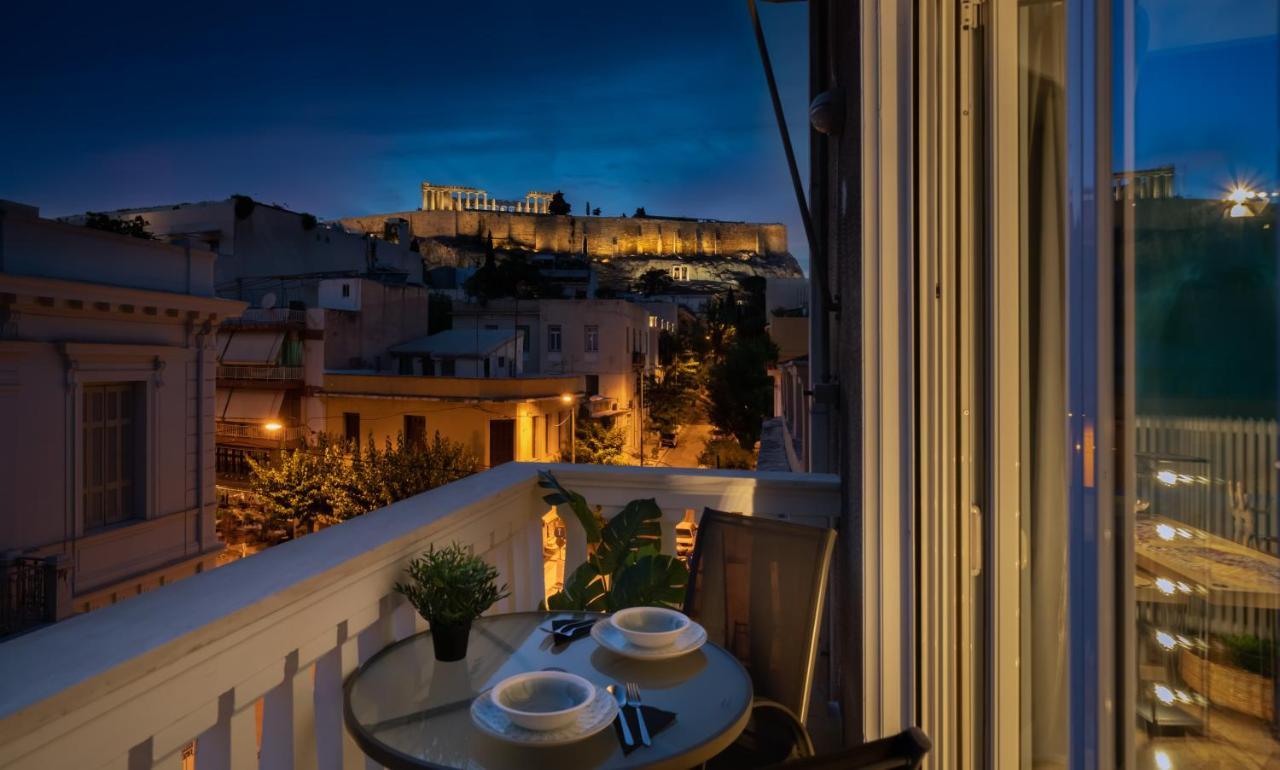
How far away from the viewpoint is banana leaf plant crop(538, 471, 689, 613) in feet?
6.45

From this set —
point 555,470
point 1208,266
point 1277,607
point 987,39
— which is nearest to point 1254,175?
point 1208,266

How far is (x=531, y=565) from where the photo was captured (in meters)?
2.29

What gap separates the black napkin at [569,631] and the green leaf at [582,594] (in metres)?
0.42

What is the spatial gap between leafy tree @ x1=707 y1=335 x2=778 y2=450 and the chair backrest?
18.9 metres

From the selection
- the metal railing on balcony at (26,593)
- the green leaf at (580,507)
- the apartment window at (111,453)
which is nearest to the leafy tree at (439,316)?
the apartment window at (111,453)

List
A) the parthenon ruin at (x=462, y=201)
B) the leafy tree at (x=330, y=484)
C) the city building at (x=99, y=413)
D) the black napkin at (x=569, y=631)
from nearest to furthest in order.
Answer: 1. the black napkin at (x=569, y=631)
2. the city building at (x=99, y=413)
3. the leafy tree at (x=330, y=484)
4. the parthenon ruin at (x=462, y=201)

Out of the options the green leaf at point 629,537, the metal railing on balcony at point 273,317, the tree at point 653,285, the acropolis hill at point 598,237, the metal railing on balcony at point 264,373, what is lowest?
the green leaf at point 629,537

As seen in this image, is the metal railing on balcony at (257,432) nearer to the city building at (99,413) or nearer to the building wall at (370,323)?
Result: the building wall at (370,323)

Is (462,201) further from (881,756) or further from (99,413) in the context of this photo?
(881,756)

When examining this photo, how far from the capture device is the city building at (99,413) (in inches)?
257

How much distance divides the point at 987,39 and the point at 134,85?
4807 cm

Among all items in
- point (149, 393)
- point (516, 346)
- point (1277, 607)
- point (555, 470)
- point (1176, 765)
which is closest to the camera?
point (1277, 607)

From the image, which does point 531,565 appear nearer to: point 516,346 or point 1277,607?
point 1277,607

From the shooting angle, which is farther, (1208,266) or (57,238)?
(57,238)
